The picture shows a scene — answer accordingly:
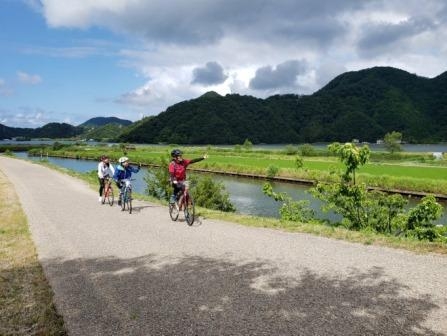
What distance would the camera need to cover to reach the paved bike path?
5.96 metres

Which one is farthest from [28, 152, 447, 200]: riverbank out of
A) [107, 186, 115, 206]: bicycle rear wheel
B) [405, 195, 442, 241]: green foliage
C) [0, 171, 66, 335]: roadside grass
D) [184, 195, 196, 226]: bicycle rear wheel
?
[0, 171, 66, 335]: roadside grass

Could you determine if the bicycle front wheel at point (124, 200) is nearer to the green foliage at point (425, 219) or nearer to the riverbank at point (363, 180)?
the riverbank at point (363, 180)

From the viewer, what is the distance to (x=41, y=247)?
11594 millimetres

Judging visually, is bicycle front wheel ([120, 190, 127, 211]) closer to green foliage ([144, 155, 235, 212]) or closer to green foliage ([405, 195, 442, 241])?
green foliage ([144, 155, 235, 212])

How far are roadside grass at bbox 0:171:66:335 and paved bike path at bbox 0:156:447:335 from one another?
215 mm

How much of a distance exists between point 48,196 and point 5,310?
18465mm

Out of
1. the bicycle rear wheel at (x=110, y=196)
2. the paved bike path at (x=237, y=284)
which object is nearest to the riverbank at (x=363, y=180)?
the bicycle rear wheel at (x=110, y=196)

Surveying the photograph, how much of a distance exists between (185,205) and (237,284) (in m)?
6.95

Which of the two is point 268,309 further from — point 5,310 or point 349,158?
point 349,158

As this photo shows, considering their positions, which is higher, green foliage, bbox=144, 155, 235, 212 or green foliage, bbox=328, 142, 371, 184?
green foliage, bbox=328, 142, 371, 184

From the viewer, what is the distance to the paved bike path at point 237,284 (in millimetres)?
5965

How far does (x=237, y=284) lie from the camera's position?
25.2 ft

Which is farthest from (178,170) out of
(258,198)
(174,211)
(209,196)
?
(258,198)

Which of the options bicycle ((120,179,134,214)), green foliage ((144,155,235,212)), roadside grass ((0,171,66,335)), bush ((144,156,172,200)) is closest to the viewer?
roadside grass ((0,171,66,335))
